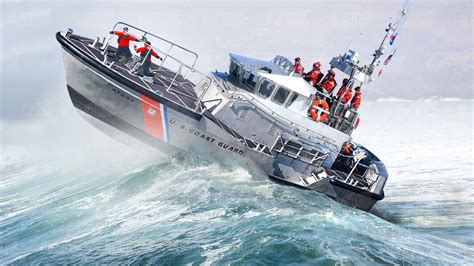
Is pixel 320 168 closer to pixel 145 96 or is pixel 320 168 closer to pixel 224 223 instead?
pixel 224 223

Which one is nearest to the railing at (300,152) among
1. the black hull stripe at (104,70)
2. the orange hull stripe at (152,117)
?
the orange hull stripe at (152,117)

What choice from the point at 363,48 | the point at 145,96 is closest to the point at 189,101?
the point at 145,96

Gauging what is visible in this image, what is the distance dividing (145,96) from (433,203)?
29.1 feet

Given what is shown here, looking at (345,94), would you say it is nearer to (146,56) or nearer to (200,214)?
(146,56)

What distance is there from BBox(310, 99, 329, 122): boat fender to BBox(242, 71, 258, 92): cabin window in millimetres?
1755

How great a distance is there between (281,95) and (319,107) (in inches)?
47.0

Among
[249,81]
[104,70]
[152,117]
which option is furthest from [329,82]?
[104,70]

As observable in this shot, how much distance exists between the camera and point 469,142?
23.3m

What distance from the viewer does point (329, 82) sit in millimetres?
13852

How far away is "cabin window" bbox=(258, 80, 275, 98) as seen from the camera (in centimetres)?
1247

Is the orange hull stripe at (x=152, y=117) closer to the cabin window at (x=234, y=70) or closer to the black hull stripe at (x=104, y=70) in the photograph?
the black hull stripe at (x=104, y=70)

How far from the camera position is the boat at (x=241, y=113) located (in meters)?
11.2

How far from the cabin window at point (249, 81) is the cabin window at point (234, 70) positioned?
16.1 inches

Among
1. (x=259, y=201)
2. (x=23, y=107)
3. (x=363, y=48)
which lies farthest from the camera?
(x=363, y=48)
